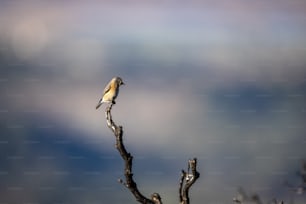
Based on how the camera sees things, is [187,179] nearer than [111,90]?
Yes

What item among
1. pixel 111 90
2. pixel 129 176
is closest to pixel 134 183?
pixel 129 176

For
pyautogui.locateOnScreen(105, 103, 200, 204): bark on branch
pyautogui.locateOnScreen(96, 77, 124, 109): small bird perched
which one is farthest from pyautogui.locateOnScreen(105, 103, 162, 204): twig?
pyautogui.locateOnScreen(96, 77, 124, 109): small bird perched

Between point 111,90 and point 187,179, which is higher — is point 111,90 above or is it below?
above

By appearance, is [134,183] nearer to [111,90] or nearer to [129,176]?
[129,176]

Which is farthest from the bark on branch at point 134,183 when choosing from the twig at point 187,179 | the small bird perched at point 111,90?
the small bird perched at point 111,90

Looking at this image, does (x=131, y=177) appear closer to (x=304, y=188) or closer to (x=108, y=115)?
(x=108, y=115)

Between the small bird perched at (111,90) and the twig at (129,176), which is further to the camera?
the small bird perched at (111,90)

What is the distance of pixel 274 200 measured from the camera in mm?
5492

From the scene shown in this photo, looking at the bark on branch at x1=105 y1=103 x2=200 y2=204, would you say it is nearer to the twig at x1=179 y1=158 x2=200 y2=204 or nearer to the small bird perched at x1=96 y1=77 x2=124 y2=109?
the twig at x1=179 y1=158 x2=200 y2=204

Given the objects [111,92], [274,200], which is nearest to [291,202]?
[274,200]

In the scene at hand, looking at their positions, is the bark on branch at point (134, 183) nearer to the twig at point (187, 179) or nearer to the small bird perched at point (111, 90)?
the twig at point (187, 179)

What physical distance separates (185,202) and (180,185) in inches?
6.3

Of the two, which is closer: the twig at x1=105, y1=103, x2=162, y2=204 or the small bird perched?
the twig at x1=105, y1=103, x2=162, y2=204

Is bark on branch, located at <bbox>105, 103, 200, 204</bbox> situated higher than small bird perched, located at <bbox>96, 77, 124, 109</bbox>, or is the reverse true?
small bird perched, located at <bbox>96, 77, 124, 109</bbox>
